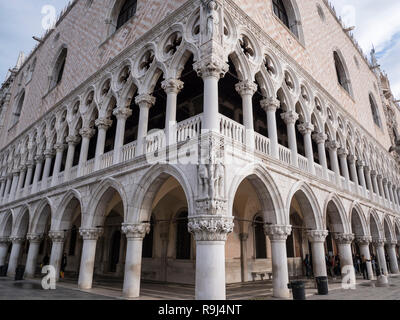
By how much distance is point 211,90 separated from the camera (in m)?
7.64

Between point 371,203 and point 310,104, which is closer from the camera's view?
point 310,104

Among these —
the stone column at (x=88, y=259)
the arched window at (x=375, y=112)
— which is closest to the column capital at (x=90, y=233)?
the stone column at (x=88, y=259)

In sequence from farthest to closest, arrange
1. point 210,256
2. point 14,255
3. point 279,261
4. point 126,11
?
point 14,255, point 126,11, point 279,261, point 210,256

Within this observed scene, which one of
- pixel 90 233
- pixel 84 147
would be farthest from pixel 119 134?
pixel 90 233

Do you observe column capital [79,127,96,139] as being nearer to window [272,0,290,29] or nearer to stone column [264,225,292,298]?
stone column [264,225,292,298]

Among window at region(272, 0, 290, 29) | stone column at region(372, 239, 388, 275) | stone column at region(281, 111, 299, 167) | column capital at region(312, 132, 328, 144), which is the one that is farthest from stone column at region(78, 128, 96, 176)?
stone column at region(372, 239, 388, 275)

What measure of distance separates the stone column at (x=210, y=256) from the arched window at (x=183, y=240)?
5.56m

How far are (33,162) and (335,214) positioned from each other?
16.6 meters

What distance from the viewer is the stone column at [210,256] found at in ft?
20.4

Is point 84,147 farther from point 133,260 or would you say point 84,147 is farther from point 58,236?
point 133,260

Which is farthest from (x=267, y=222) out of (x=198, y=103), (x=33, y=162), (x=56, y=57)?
(x=56, y=57)

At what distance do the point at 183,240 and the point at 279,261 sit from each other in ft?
16.9

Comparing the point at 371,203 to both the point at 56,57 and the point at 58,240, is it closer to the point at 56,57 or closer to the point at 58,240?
the point at 58,240
